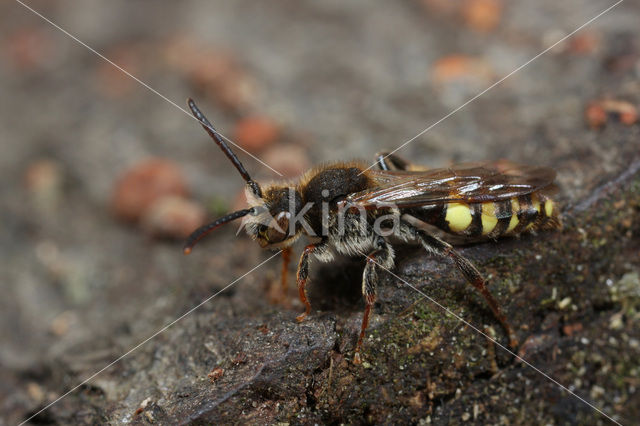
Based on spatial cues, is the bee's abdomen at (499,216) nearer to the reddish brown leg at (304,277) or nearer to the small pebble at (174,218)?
the reddish brown leg at (304,277)

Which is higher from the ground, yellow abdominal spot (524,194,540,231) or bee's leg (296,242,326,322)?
yellow abdominal spot (524,194,540,231)

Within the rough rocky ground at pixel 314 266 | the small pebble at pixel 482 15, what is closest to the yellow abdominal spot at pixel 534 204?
the rough rocky ground at pixel 314 266

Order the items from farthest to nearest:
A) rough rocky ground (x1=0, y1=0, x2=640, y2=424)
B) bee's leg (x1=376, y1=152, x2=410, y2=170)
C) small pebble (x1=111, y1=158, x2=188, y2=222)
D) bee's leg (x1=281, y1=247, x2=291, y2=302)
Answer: small pebble (x1=111, y1=158, x2=188, y2=222)
bee's leg (x1=376, y1=152, x2=410, y2=170)
bee's leg (x1=281, y1=247, x2=291, y2=302)
rough rocky ground (x1=0, y1=0, x2=640, y2=424)

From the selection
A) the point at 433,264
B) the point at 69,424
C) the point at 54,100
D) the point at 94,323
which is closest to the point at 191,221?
the point at 94,323

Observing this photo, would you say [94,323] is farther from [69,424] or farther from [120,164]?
[120,164]

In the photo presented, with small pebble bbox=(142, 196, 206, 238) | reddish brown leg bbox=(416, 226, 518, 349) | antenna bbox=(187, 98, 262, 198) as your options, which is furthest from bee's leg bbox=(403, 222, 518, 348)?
small pebble bbox=(142, 196, 206, 238)

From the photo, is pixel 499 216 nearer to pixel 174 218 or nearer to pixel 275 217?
pixel 275 217

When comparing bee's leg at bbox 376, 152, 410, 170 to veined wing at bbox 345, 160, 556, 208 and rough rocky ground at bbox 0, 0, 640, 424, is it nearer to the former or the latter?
veined wing at bbox 345, 160, 556, 208
